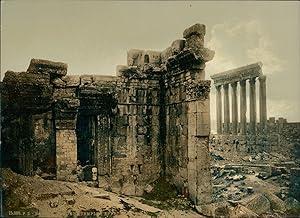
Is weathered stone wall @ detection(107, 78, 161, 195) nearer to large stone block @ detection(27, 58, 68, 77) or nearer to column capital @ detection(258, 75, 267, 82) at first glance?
large stone block @ detection(27, 58, 68, 77)

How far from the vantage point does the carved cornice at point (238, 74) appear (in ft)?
85.3

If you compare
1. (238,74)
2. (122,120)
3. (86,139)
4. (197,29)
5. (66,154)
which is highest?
(238,74)

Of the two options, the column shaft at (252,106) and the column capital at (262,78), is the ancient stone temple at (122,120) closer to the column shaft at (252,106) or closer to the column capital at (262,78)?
the column capital at (262,78)

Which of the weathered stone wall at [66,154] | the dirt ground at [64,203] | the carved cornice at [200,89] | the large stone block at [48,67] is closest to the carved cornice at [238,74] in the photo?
the carved cornice at [200,89]

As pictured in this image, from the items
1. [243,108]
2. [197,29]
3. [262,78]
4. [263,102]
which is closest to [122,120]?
[197,29]

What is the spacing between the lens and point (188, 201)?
35.0 feet

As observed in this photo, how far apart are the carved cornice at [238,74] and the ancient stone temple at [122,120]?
15.0 metres

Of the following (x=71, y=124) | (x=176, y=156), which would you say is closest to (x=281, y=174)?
(x=176, y=156)

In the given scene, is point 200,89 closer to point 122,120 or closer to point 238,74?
point 122,120

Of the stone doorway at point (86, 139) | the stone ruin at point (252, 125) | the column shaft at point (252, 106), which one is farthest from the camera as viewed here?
the column shaft at point (252, 106)

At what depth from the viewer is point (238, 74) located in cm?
2773

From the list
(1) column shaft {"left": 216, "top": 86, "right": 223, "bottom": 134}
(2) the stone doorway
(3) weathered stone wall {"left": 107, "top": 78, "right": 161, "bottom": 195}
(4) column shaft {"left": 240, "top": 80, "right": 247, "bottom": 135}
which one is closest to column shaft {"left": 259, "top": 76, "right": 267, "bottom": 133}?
(4) column shaft {"left": 240, "top": 80, "right": 247, "bottom": 135}

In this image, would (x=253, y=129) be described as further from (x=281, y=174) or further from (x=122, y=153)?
(x=122, y=153)

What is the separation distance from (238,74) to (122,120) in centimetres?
1811
